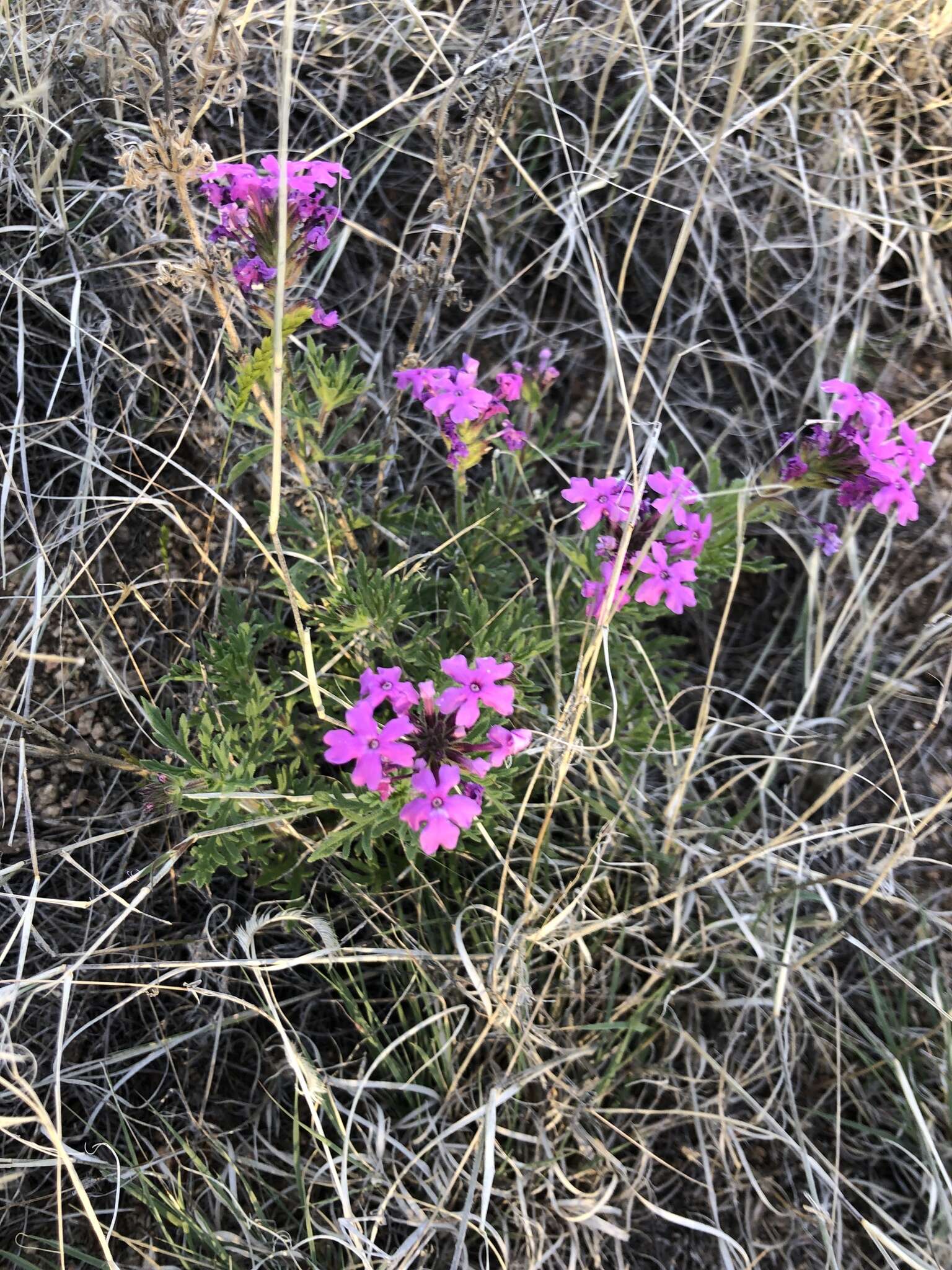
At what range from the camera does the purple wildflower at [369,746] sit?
71.7 inches

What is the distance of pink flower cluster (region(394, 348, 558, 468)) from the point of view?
7.19 feet

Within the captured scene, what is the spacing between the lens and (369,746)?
1.84 metres

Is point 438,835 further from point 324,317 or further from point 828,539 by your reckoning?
point 828,539

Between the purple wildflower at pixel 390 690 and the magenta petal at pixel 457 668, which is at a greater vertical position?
the magenta petal at pixel 457 668

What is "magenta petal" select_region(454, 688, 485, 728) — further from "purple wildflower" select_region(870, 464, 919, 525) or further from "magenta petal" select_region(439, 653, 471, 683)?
"purple wildflower" select_region(870, 464, 919, 525)

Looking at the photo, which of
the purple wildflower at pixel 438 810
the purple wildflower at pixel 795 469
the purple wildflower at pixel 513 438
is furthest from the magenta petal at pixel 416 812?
the purple wildflower at pixel 795 469

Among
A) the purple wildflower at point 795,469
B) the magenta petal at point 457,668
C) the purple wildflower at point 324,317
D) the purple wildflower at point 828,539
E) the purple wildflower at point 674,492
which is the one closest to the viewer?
the magenta petal at point 457,668

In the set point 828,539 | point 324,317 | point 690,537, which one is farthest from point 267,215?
point 828,539

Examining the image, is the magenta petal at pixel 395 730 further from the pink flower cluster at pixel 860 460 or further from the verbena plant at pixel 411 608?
the pink flower cluster at pixel 860 460

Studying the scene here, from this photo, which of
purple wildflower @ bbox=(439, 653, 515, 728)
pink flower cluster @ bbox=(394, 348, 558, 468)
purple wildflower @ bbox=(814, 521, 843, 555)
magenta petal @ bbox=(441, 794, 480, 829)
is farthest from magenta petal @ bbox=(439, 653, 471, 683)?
purple wildflower @ bbox=(814, 521, 843, 555)

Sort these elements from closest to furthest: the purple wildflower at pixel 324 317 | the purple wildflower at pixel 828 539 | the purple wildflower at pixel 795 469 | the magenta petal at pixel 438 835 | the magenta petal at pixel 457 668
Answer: the magenta petal at pixel 438 835, the magenta petal at pixel 457 668, the purple wildflower at pixel 324 317, the purple wildflower at pixel 795 469, the purple wildflower at pixel 828 539

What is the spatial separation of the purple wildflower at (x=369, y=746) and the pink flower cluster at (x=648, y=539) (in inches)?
22.6

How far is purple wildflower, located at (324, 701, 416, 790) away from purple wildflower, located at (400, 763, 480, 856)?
5 centimetres

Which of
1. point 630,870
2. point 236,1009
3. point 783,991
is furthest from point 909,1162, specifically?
point 236,1009
